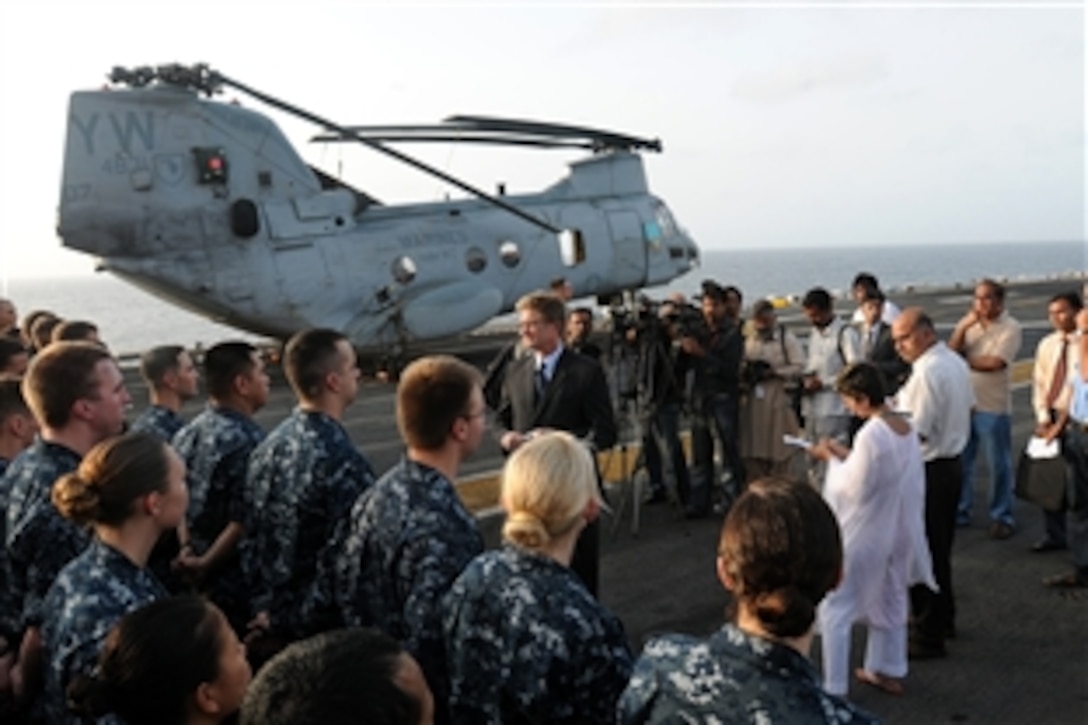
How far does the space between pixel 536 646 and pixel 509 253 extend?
15.6m

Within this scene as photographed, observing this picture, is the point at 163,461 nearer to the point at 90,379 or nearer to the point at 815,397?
the point at 90,379

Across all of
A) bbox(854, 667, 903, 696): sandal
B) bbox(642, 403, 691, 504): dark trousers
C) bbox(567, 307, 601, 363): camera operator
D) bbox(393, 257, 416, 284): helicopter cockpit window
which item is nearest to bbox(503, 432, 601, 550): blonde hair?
bbox(854, 667, 903, 696): sandal

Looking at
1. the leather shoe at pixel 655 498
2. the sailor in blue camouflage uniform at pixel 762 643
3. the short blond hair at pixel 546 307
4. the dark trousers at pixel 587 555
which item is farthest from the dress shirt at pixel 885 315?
the sailor in blue camouflage uniform at pixel 762 643

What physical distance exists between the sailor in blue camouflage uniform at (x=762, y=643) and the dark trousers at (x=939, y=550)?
369 cm

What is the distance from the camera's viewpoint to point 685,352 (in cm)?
838

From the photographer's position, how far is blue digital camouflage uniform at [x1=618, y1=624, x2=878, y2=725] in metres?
2.00

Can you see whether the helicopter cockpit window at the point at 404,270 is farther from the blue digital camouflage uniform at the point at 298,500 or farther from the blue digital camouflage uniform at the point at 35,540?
the blue digital camouflage uniform at the point at 35,540

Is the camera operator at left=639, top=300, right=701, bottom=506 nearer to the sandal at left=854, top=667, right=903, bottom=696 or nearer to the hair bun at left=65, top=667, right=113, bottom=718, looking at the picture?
the sandal at left=854, top=667, right=903, bottom=696

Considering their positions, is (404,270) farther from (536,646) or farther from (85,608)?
(536,646)

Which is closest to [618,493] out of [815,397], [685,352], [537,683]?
[685,352]

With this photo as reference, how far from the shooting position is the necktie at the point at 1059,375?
6.77 meters

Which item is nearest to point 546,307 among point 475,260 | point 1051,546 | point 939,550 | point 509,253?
point 939,550

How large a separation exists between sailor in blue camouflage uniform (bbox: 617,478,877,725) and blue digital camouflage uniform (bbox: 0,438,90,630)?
8.18ft

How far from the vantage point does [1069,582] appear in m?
6.42
